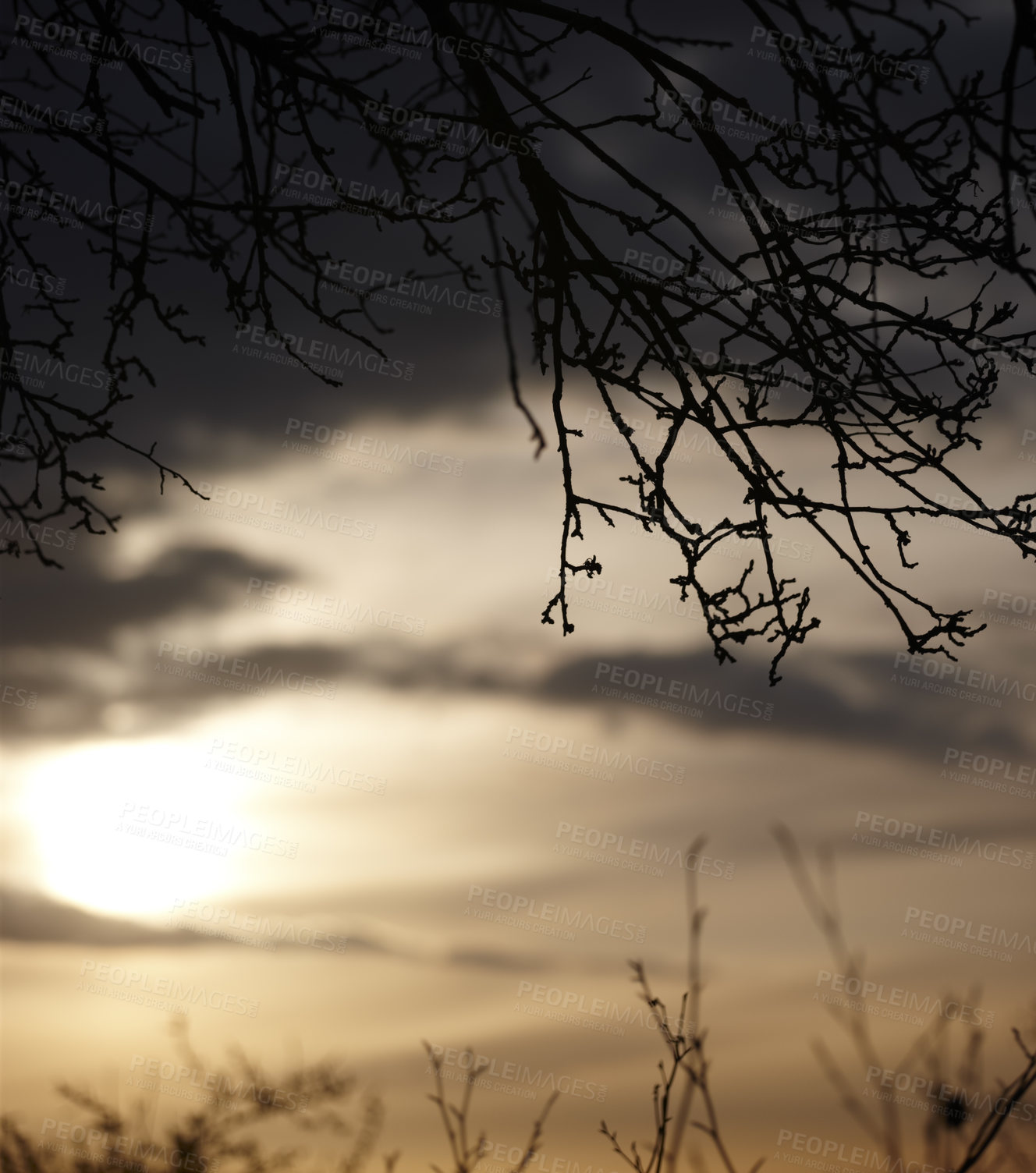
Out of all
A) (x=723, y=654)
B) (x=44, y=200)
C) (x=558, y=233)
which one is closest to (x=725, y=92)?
(x=558, y=233)

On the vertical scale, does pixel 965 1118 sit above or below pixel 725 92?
below

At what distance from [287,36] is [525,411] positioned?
123 inches

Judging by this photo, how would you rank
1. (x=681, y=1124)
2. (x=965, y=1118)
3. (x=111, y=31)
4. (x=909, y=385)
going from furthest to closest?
(x=111, y=31)
(x=909, y=385)
(x=681, y=1124)
(x=965, y=1118)

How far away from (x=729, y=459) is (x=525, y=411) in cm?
216

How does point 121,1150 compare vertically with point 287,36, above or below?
below

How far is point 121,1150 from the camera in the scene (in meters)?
9.60

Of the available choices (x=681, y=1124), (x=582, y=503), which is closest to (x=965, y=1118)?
(x=681, y=1124)

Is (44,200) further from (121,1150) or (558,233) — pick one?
(121,1150)

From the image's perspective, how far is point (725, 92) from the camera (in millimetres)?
4391

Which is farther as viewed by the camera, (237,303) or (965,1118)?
(237,303)

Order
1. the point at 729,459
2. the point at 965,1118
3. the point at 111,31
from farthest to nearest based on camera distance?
1. the point at 111,31
2. the point at 729,459
3. the point at 965,1118

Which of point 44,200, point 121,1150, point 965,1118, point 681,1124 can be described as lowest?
point 121,1150

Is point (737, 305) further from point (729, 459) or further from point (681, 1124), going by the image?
point (681, 1124)

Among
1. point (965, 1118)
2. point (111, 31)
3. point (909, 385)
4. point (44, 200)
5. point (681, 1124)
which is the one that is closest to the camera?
point (965, 1118)
